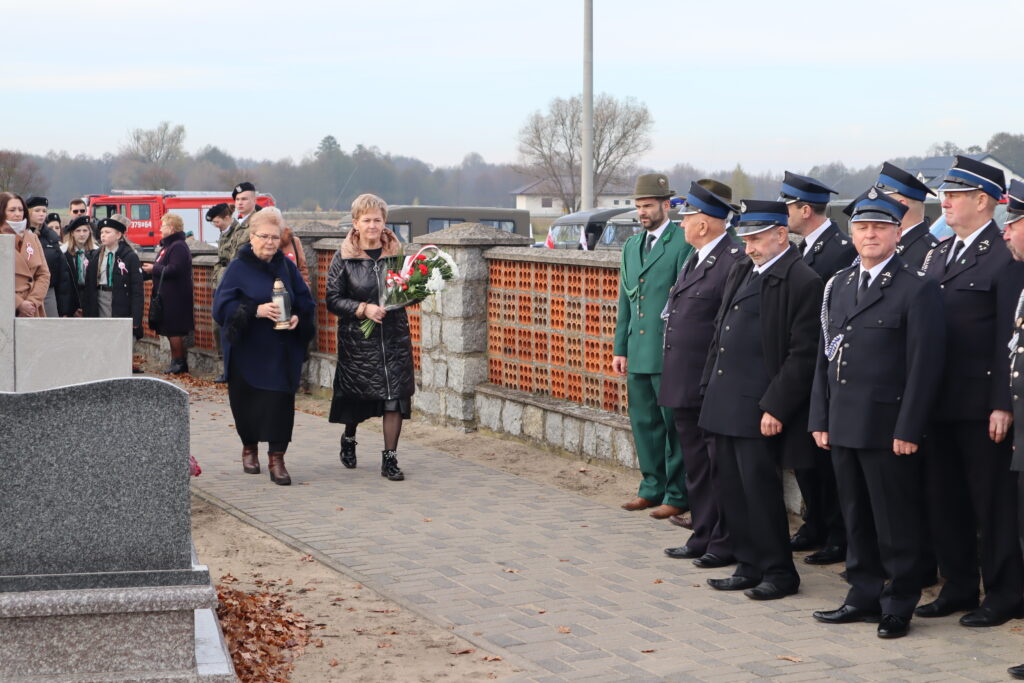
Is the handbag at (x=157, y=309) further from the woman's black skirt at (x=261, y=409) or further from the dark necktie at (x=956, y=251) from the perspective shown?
the dark necktie at (x=956, y=251)

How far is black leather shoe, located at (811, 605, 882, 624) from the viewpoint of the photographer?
5.92 metres

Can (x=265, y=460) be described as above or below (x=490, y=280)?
below

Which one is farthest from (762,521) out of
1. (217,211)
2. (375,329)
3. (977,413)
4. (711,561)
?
(217,211)

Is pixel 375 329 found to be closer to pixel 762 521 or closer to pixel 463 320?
Result: pixel 463 320

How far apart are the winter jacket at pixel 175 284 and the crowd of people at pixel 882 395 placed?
948cm

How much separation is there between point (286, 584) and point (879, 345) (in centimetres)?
313

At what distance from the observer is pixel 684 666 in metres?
5.31

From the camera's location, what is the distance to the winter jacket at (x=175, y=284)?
15.1 meters

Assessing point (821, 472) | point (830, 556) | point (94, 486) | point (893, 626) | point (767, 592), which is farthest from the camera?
point (821, 472)

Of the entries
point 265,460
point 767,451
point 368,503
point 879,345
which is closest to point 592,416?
point 368,503

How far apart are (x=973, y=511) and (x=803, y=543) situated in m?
1.38

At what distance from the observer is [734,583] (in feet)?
21.4

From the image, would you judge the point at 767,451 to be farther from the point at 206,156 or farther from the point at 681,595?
the point at 206,156

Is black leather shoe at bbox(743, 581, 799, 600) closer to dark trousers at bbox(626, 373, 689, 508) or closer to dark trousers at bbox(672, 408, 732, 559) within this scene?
dark trousers at bbox(672, 408, 732, 559)
